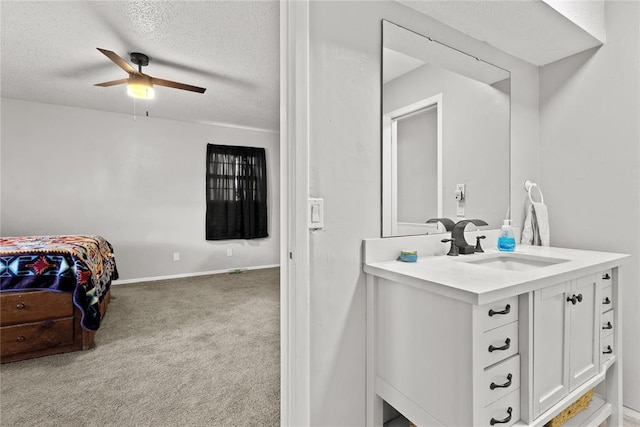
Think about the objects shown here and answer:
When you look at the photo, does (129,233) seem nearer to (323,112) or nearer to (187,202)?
(187,202)

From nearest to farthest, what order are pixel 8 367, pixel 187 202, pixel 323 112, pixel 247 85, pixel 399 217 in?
pixel 323 112 → pixel 399 217 → pixel 8 367 → pixel 247 85 → pixel 187 202

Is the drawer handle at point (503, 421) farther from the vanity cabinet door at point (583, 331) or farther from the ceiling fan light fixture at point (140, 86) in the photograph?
the ceiling fan light fixture at point (140, 86)

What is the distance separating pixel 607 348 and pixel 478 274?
0.95 m

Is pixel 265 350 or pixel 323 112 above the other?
pixel 323 112

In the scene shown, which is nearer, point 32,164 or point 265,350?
point 265,350

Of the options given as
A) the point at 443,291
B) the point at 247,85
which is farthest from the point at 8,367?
the point at 247,85

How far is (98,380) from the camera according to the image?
198 cm

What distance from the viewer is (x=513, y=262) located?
1686 mm

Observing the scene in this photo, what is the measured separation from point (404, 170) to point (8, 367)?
113 inches

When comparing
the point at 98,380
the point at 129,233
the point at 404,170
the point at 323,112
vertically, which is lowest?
the point at 98,380

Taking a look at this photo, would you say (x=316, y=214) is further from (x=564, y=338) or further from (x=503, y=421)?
(x=564, y=338)

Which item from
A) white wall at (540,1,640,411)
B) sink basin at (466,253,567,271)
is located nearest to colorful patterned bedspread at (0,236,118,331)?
sink basin at (466,253,567,271)

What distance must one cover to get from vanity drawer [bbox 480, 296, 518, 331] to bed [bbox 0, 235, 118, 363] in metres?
2.61

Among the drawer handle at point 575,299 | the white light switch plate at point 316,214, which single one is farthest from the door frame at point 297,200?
Answer: the drawer handle at point 575,299
